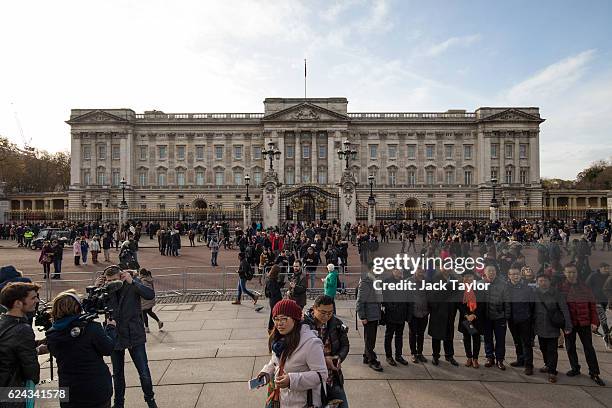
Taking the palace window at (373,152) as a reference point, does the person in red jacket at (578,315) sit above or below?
below

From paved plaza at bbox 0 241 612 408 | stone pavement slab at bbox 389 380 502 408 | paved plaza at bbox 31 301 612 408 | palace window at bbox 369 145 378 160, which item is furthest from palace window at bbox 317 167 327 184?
stone pavement slab at bbox 389 380 502 408

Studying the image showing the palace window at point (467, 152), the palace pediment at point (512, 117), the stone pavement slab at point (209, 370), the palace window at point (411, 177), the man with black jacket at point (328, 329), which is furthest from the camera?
the palace window at point (411, 177)

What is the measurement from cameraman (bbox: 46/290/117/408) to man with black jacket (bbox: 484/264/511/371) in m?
6.44

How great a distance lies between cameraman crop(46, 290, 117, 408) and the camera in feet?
14.1

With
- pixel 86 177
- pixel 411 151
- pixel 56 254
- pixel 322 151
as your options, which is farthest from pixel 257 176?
pixel 56 254

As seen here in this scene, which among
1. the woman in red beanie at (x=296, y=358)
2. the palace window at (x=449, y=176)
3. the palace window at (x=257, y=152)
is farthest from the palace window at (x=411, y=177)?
the woman in red beanie at (x=296, y=358)

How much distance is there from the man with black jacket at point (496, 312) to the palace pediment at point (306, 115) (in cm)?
5636

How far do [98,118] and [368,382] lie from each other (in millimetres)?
66201

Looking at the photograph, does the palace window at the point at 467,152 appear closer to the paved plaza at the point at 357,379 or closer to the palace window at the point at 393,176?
the palace window at the point at 393,176

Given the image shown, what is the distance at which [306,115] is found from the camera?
62.5m

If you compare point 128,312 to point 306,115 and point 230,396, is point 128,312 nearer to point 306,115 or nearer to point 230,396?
point 230,396

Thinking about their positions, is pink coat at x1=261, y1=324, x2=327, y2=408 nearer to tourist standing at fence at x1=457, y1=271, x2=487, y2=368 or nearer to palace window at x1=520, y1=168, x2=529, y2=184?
tourist standing at fence at x1=457, y1=271, x2=487, y2=368

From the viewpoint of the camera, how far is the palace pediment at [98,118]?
62.3 metres

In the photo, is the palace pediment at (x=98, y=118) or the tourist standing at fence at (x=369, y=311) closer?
the tourist standing at fence at (x=369, y=311)
